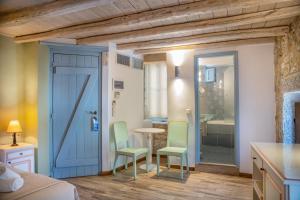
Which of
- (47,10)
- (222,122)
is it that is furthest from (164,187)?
(47,10)

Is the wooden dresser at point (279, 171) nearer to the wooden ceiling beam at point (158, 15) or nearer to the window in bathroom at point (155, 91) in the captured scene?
the wooden ceiling beam at point (158, 15)

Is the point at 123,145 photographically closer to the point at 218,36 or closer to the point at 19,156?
the point at 19,156

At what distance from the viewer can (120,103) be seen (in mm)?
4809

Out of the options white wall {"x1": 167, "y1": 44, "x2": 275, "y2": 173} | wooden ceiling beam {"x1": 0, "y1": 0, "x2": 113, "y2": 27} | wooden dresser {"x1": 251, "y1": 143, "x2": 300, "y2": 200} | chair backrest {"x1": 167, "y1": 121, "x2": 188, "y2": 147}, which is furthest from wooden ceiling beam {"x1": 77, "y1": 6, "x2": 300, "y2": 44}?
chair backrest {"x1": 167, "y1": 121, "x2": 188, "y2": 147}

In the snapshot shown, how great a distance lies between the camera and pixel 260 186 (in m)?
2.60

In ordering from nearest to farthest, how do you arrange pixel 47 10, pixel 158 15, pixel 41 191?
1. pixel 41 191
2. pixel 47 10
3. pixel 158 15

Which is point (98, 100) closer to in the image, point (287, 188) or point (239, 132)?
point (239, 132)

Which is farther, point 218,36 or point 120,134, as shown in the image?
point 120,134

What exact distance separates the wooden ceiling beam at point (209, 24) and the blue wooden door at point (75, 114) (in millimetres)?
497

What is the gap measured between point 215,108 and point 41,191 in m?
3.75

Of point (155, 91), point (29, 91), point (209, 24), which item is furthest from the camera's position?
point (155, 91)

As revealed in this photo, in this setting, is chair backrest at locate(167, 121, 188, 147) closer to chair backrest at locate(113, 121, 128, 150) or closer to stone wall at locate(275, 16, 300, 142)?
chair backrest at locate(113, 121, 128, 150)

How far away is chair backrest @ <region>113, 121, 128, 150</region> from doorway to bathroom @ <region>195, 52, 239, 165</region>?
1.46m

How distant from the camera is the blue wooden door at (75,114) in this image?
4129 mm
